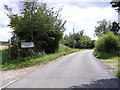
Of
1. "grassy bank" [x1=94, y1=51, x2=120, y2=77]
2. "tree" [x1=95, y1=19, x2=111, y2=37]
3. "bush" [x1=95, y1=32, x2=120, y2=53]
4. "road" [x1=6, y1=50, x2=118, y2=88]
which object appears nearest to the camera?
"road" [x1=6, y1=50, x2=118, y2=88]

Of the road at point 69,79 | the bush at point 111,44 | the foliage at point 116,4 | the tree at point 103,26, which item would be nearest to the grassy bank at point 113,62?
the road at point 69,79

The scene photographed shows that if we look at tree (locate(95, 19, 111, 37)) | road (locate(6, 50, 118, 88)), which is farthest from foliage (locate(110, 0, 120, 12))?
tree (locate(95, 19, 111, 37))

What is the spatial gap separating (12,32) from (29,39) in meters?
3.00

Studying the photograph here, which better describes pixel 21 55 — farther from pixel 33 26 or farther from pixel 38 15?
pixel 38 15

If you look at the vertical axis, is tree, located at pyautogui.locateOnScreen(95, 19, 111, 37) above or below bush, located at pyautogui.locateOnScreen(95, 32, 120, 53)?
above

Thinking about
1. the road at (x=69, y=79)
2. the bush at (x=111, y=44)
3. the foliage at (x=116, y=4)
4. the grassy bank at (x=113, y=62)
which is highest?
the foliage at (x=116, y=4)

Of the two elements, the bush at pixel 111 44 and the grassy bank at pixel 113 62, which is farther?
the bush at pixel 111 44

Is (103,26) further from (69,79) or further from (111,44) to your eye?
(69,79)

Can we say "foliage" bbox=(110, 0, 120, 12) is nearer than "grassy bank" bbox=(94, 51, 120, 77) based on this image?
Yes

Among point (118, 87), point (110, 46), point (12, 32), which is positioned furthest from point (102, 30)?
point (118, 87)

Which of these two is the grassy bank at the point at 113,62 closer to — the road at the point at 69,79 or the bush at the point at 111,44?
the road at the point at 69,79

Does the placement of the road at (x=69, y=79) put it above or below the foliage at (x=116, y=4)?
below

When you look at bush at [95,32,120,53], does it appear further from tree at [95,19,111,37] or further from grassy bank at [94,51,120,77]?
tree at [95,19,111,37]

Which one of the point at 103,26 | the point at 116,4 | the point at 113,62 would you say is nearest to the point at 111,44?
the point at 113,62
